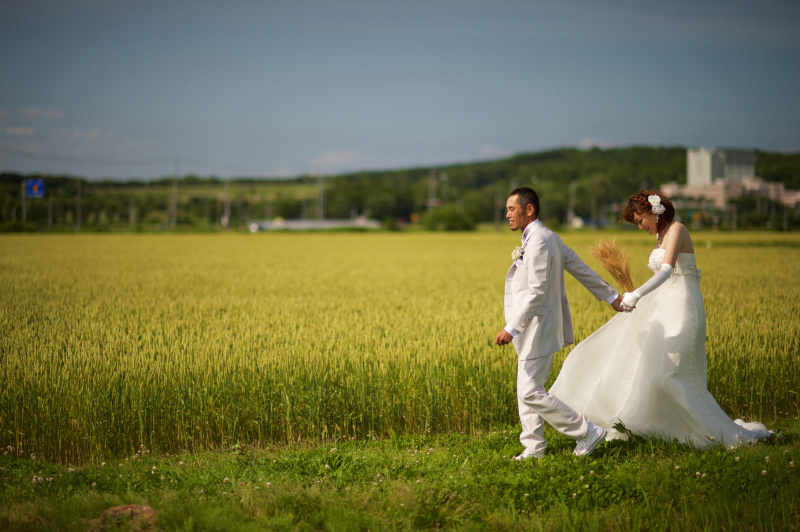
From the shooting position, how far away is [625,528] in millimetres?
3648

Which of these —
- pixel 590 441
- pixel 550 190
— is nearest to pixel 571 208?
pixel 550 190

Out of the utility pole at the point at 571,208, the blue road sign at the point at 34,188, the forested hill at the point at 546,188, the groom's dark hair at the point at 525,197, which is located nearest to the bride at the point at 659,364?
the groom's dark hair at the point at 525,197

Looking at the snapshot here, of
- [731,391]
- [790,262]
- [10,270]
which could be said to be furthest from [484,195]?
[731,391]

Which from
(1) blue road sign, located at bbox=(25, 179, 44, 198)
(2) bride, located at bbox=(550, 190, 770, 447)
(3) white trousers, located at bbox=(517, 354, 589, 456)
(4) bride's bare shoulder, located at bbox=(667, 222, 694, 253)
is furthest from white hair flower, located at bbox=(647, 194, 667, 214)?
(1) blue road sign, located at bbox=(25, 179, 44, 198)

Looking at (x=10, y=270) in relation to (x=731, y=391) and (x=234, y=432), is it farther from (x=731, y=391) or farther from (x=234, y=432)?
(x=731, y=391)

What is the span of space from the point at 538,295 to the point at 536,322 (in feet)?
0.86

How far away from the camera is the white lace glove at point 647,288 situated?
4539 mm

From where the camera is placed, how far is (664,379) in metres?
4.72

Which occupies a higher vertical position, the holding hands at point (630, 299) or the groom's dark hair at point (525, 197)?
the groom's dark hair at point (525, 197)

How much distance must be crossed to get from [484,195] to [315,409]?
432ft

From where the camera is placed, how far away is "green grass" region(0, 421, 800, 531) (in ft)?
12.1

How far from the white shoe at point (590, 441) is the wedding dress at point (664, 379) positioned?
398 mm

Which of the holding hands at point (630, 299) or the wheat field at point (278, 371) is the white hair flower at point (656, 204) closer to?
the holding hands at point (630, 299)

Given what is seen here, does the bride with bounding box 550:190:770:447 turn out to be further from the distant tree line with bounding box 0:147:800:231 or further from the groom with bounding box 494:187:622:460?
the distant tree line with bounding box 0:147:800:231
